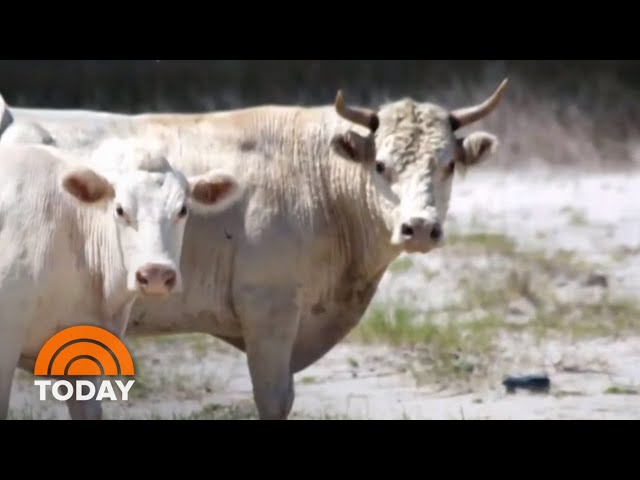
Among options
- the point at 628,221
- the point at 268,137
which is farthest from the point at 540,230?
the point at 268,137

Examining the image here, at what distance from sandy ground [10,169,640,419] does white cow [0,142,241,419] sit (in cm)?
181

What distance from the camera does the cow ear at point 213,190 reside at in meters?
9.00

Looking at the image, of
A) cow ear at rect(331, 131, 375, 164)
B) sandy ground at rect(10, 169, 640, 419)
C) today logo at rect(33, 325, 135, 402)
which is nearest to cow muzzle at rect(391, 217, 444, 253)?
cow ear at rect(331, 131, 375, 164)

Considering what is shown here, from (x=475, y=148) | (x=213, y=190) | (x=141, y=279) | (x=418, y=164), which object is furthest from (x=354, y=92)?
(x=141, y=279)

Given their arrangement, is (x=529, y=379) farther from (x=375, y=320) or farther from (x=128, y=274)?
(x=128, y=274)

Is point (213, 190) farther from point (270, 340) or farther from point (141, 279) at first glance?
point (270, 340)

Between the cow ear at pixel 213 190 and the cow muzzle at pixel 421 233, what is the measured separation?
814 mm

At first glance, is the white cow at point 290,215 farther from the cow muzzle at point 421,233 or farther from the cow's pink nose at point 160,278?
the cow's pink nose at point 160,278

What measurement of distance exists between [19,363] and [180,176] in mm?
966

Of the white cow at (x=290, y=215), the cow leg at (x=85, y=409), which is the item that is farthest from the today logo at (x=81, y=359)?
the white cow at (x=290, y=215)

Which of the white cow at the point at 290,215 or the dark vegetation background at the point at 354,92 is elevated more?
the dark vegetation background at the point at 354,92

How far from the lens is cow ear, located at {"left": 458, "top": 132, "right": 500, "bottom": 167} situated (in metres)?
10.0

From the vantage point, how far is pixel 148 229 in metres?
8.43

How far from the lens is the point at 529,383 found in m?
11.6
